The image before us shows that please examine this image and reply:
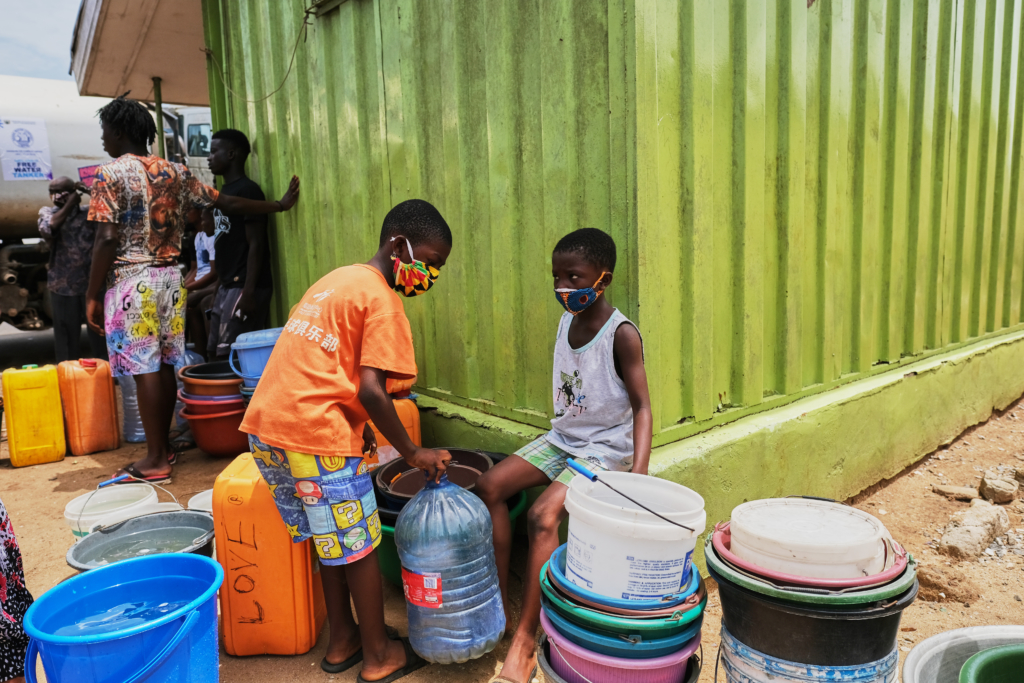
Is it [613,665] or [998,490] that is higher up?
[613,665]

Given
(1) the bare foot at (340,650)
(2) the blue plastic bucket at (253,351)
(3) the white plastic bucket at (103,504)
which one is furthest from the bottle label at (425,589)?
(2) the blue plastic bucket at (253,351)

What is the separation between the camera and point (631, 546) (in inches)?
68.8

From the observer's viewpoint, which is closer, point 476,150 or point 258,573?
point 258,573

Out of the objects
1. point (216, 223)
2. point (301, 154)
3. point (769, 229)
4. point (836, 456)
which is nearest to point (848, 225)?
point (769, 229)

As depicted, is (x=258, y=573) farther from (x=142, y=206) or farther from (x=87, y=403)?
(x=87, y=403)

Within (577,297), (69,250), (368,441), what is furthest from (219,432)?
(577,297)

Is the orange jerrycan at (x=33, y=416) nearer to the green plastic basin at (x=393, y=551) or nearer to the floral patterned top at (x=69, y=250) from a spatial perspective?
the floral patterned top at (x=69, y=250)


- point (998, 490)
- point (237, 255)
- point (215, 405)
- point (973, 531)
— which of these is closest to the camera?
point (973, 531)

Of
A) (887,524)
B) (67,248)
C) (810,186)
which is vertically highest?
(810,186)

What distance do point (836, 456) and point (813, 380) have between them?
458 millimetres

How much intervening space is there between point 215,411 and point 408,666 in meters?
3.04

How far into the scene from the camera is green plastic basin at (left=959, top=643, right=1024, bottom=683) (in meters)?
1.49

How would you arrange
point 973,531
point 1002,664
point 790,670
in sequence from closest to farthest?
point 1002,664 < point 790,670 < point 973,531

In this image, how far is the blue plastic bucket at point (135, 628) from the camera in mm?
1750
